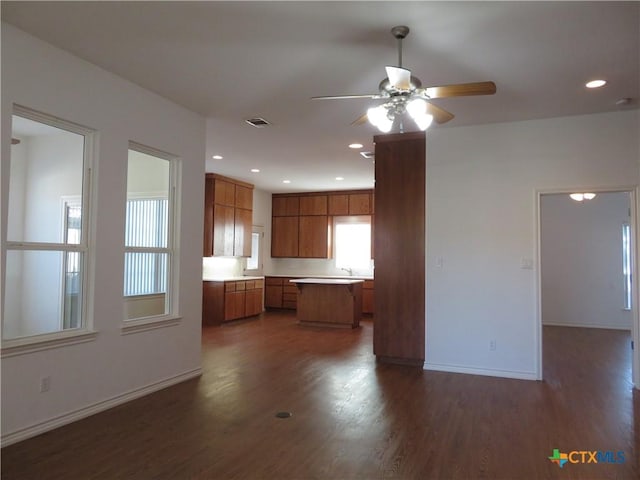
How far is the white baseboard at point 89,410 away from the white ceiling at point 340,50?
9.01 feet

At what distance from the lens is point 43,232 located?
3363 mm

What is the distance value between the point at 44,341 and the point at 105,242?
0.90 m

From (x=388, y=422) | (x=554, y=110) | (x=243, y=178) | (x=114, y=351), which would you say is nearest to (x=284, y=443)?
(x=388, y=422)

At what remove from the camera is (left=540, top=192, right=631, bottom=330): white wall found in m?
8.26

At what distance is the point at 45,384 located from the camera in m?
3.24

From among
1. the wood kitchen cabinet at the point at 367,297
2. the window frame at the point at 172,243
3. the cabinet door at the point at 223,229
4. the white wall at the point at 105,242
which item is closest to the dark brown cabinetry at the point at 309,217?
the wood kitchen cabinet at the point at 367,297

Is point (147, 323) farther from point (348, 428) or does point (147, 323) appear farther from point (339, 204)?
point (339, 204)

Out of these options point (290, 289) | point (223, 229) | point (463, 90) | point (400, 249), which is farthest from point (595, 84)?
point (290, 289)

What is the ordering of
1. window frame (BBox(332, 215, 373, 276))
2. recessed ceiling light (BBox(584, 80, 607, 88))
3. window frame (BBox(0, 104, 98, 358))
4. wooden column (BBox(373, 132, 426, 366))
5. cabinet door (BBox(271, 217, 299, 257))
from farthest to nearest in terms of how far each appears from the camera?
cabinet door (BBox(271, 217, 299, 257)) < window frame (BBox(332, 215, 373, 276)) < wooden column (BBox(373, 132, 426, 366)) < recessed ceiling light (BBox(584, 80, 607, 88)) < window frame (BBox(0, 104, 98, 358))

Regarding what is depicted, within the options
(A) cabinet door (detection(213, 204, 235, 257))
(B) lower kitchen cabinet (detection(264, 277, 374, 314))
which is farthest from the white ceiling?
(B) lower kitchen cabinet (detection(264, 277, 374, 314))

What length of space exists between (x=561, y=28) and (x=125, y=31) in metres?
2.94

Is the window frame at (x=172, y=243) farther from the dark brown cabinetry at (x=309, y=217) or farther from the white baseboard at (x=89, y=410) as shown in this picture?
the dark brown cabinetry at (x=309, y=217)

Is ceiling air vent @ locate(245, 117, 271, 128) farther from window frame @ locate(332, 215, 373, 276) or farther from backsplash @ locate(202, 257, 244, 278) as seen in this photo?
window frame @ locate(332, 215, 373, 276)

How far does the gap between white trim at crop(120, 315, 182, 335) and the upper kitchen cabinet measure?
3.97m
